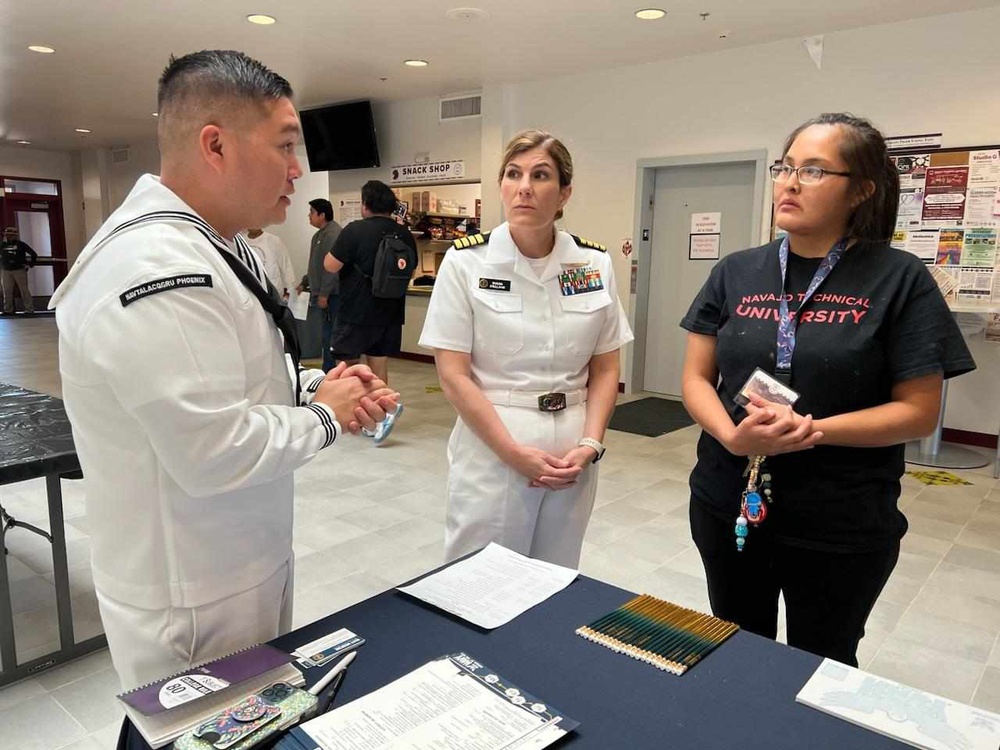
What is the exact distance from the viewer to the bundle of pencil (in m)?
1.05

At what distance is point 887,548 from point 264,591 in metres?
1.21

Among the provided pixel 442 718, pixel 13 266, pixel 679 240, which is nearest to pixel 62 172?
pixel 13 266

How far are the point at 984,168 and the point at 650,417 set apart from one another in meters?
2.97

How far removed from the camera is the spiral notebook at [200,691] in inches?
33.1

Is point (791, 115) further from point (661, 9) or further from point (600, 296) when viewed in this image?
point (600, 296)

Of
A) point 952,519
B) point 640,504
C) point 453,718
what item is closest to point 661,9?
point 640,504

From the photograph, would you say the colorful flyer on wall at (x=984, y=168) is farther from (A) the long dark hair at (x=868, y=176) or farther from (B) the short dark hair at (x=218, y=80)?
(B) the short dark hair at (x=218, y=80)

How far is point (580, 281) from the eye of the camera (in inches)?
73.5

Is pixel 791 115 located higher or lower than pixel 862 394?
higher

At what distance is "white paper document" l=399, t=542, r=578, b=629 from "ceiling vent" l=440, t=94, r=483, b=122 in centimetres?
710

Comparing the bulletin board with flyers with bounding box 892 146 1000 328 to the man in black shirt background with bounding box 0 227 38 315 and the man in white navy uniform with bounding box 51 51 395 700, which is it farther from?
the man in black shirt background with bounding box 0 227 38 315

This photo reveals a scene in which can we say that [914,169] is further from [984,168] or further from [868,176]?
[868,176]

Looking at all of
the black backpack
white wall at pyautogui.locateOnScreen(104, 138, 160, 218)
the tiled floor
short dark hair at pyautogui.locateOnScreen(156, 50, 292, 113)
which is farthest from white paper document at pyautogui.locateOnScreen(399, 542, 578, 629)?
white wall at pyautogui.locateOnScreen(104, 138, 160, 218)

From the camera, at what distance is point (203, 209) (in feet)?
3.67
